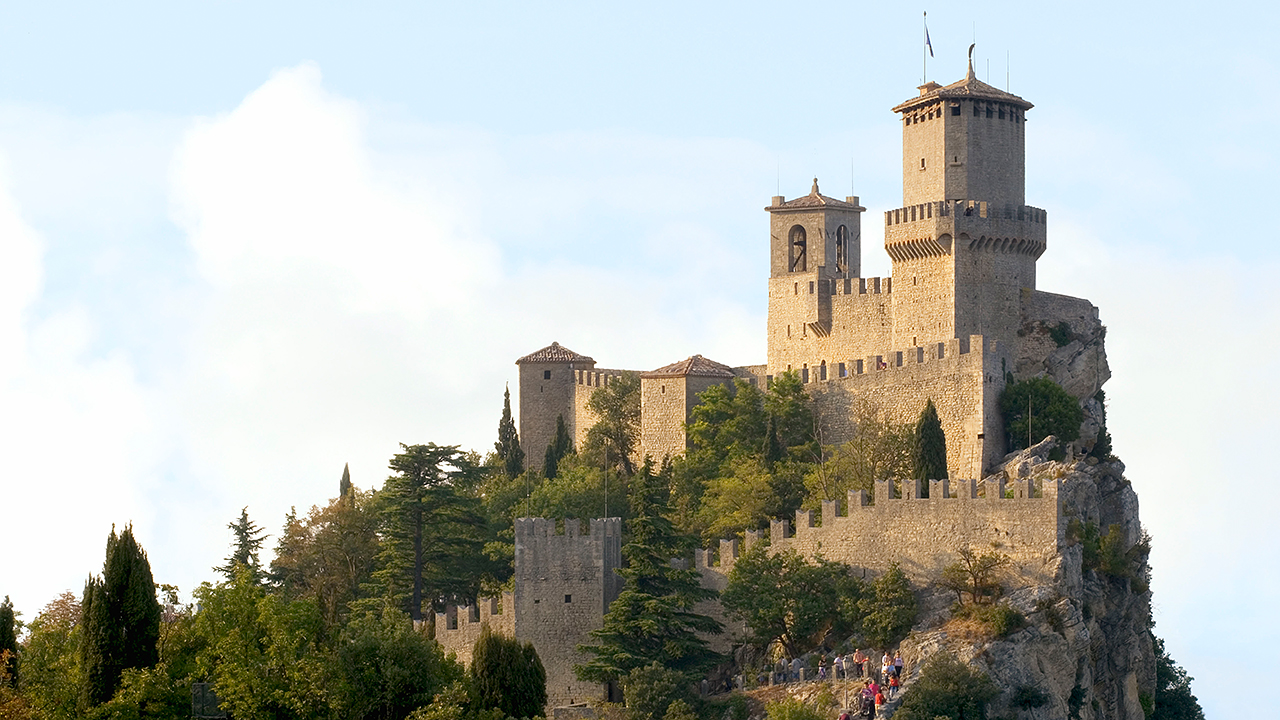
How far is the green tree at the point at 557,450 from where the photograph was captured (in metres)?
93.9

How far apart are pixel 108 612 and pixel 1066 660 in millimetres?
23281

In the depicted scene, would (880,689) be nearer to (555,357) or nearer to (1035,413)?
(1035,413)

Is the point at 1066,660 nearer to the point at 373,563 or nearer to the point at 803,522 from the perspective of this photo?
the point at 803,522

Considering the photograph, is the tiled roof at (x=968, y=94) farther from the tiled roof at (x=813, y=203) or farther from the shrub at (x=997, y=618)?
the shrub at (x=997, y=618)

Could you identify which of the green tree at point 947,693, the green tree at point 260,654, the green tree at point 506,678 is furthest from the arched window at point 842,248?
the green tree at point 260,654

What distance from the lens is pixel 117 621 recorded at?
6781 centimetres

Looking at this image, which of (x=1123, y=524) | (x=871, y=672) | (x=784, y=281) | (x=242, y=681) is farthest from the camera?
A: (x=784, y=281)

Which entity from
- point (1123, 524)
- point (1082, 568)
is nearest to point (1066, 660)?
point (1082, 568)

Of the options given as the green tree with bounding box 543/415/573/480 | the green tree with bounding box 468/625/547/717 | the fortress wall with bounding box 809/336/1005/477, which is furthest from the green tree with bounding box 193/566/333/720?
the green tree with bounding box 543/415/573/480

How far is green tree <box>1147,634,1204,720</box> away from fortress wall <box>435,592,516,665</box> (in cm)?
1901

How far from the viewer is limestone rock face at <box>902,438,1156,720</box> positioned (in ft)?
237

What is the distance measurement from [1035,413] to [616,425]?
54.5ft

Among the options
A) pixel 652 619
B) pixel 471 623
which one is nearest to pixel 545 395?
pixel 471 623

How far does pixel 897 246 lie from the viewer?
8881 cm
